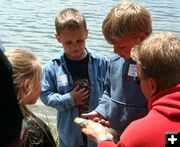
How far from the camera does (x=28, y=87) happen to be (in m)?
2.85

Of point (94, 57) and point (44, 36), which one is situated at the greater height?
point (94, 57)

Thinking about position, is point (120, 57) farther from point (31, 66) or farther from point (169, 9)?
point (169, 9)

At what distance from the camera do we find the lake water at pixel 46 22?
35.2 feet

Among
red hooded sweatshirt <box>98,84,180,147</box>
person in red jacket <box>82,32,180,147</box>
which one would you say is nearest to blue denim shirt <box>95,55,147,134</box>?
person in red jacket <box>82,32,180,147</box>

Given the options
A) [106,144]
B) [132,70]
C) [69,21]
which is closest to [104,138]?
[106,144]

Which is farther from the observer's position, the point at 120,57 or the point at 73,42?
the point at 73,42

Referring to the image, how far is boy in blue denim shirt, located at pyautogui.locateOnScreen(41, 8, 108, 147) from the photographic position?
13.4ft

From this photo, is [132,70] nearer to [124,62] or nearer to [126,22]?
[124,62]

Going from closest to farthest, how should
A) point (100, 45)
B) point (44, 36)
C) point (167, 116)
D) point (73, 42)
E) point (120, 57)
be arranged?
point (167, 116) → point (120, 57) → point (73, 42) → point (100, 45) → point (44, 36)

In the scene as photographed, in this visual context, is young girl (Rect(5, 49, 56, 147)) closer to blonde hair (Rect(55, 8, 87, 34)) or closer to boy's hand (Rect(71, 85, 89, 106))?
boy's hand (Rect(71, 85, 89, 106))

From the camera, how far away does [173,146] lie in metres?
2.52

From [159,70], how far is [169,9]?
611 inches

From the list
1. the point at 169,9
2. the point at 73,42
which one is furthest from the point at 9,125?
the point at 169,9

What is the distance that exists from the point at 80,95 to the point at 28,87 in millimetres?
1255
